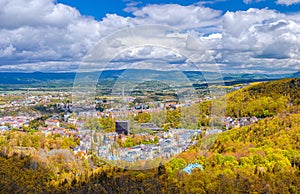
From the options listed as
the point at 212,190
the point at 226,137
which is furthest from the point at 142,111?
the point at 226,137

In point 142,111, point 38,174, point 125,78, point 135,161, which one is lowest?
point 38,174

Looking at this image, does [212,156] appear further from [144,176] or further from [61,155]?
[61,155]

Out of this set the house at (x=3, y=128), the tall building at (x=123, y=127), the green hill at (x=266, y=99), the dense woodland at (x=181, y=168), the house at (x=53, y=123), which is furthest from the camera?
the green hill at (x=266, y=99)

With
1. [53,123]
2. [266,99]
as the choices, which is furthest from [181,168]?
[266,99]

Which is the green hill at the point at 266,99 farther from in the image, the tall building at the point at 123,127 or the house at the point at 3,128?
the tall building at the point at 123,127

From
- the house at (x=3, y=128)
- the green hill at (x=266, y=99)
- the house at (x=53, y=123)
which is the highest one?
the green hill at (x=266, y=99)

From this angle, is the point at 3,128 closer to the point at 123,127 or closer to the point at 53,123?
the point at 53,123

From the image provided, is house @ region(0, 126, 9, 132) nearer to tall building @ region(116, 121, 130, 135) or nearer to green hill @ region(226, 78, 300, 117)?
green hill @ region(226, 78, 300, 117)

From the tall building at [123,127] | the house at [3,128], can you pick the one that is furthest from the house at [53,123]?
the tall building at [123,127]
